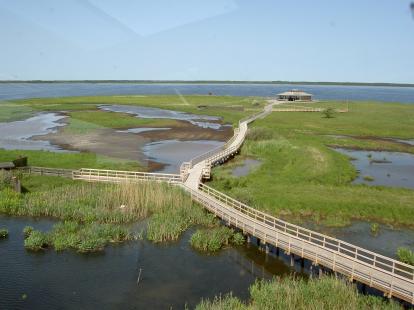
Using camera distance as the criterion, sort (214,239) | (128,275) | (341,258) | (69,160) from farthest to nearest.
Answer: (69,160) → (214,239) → (128,275) → (341,258)

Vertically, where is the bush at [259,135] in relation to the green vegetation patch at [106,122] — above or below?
below

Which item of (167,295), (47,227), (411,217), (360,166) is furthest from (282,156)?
(167,295)

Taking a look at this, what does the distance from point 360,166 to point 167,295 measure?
129ft

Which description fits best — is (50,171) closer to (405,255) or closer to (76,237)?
(76,237)

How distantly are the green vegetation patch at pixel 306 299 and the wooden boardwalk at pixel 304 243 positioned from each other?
932mm

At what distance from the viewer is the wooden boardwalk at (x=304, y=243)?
771 inches

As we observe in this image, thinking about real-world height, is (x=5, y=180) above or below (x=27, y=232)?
above

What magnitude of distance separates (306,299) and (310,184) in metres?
23.1

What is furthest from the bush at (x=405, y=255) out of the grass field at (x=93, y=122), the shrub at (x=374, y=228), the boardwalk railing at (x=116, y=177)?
the grass field at (x=93, y=122)

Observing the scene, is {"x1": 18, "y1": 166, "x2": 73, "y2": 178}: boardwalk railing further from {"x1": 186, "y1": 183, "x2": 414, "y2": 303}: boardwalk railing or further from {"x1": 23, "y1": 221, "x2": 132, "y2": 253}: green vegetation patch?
{"x1": 186, "y1": 183, "x2": 414, "y2": 303}: boardwalk railing

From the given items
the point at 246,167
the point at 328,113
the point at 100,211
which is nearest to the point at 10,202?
the point at 100,211

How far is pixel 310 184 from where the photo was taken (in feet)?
134

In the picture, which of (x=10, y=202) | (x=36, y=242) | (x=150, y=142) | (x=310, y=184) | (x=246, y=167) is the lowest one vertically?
(x=246, y=167)

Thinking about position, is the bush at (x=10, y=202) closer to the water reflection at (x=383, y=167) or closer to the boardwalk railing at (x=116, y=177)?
the boardwalk railing at (x=116, y=177)
